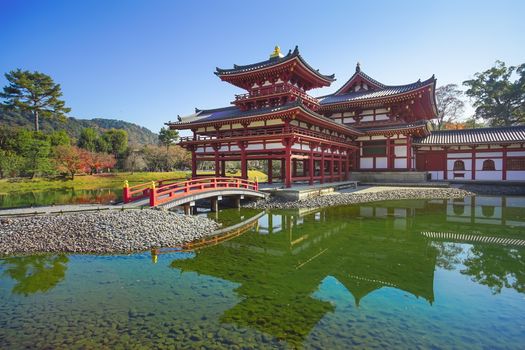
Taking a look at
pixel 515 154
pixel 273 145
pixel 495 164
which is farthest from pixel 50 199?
pixel 515 154

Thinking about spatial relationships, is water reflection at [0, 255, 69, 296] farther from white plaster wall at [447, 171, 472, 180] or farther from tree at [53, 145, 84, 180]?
tree at [53, 145, 84, 180]

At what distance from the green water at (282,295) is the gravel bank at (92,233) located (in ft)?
2.18

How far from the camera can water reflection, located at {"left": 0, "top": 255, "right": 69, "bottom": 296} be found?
23.7ft

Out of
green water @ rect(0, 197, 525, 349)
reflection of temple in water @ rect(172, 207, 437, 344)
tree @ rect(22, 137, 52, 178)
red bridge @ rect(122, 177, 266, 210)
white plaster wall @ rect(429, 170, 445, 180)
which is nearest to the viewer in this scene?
green water @ rect(0, 197, 525, 349)

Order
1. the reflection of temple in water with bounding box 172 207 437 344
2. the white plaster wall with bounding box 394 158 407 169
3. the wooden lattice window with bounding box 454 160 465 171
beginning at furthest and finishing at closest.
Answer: the wooden lattice window with bounding box 454 160 465 171, the white plaster wall with bounding box 394 158 407 169, the reflection of temple in water with bounding box 172 207 437 344

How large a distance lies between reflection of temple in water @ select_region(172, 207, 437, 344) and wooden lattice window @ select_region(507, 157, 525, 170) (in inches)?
818

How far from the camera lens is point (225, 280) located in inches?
303

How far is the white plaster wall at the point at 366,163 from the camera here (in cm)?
2861

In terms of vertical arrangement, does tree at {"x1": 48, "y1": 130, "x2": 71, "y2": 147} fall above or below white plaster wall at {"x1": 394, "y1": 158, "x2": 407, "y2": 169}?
above

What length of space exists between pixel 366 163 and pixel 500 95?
30592 millimetres

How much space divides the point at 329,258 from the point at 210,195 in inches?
340

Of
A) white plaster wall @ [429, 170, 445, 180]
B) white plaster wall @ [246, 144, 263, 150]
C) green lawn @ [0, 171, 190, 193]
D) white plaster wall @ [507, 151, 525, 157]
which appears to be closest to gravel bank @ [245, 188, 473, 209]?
white plaster wall @ [246, 144, 263, 150]

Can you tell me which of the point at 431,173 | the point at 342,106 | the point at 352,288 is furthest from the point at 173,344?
the point at 431,173

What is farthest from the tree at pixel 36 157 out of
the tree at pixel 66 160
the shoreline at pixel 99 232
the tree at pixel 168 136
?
the shoreline at pixel 99 232
